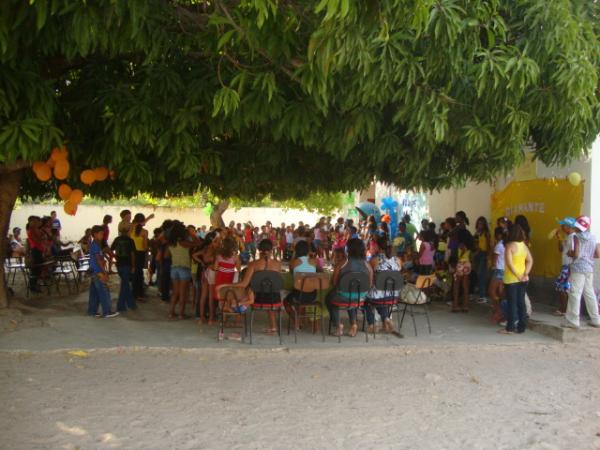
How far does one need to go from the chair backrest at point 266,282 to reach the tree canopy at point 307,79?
1579 mm

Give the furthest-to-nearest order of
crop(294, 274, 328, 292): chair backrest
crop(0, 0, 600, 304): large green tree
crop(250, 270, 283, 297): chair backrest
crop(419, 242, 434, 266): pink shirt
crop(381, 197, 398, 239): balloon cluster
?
crop(381, 197, 398, 239): balloon cluster → crop(419, 242, 434, 266): pink shirt → crop(294, 274, 328, 292): chair backrest → crop(250, 270, 283, 297): chair backrest → crop(0, 0, 600, 304): large green tree

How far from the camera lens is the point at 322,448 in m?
4.72

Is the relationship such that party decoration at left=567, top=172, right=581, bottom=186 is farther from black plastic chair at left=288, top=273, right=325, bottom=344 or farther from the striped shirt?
black plastic chair at left=288, top=273, right=325, bottom=344

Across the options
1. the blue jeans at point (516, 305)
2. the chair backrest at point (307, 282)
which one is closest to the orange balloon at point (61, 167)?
the chair backrest at point (307, 282)

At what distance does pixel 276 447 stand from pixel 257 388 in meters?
1.55

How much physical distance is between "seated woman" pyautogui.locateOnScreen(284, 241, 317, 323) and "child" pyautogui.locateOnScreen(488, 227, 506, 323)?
10.2 ft

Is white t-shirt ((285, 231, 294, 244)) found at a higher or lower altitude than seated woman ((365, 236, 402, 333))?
higher

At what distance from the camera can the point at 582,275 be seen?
855cm

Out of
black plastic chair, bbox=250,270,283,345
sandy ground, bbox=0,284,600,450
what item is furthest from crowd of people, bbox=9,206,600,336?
sandy ground, bbox=0,284,600,450

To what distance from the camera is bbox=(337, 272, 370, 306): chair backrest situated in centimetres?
794

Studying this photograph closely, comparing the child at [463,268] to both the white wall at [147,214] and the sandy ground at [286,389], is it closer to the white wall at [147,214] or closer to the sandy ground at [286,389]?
the sandy ground at [286,389]

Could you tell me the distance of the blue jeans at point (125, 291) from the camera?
33.6ft

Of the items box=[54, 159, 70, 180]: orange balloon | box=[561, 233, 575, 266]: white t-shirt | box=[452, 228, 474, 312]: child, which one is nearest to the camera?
box=[54, 159, 70, 180]: orange balloon

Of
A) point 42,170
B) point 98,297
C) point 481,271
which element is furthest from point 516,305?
point 42,170
